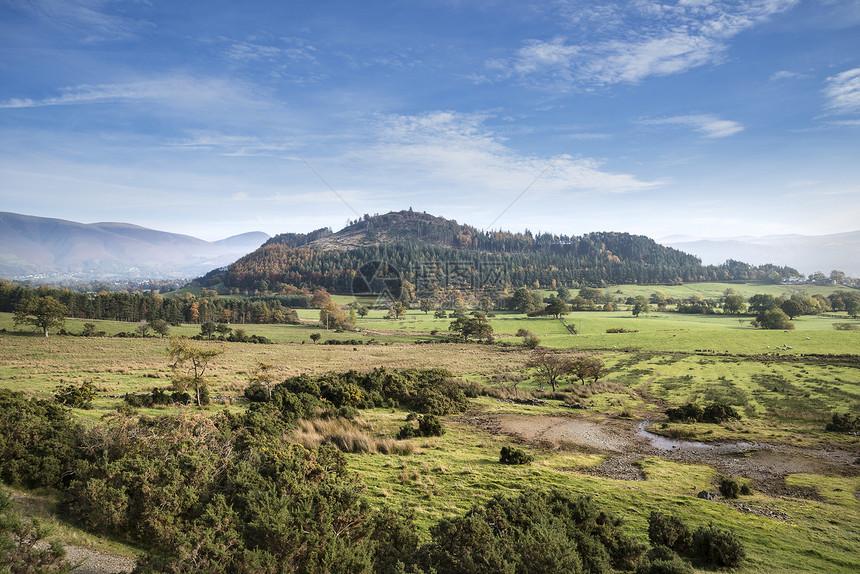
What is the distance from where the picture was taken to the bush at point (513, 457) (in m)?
18.8

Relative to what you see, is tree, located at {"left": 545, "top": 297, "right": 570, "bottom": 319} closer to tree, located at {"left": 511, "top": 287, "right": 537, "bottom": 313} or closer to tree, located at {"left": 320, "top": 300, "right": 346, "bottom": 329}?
tree, located at {"left": 511, "top": 287, "right": 537, "bottom": 313}

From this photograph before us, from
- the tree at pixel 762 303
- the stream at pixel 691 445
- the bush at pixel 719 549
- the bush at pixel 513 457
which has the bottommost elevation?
the stream at pixel 691 445

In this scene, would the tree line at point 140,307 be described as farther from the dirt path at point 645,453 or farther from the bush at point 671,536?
the bush at point 671,536

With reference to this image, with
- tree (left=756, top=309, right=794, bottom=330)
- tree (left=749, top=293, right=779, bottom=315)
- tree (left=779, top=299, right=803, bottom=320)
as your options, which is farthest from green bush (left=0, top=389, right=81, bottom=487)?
tree (left=749, top=293, right=779, bottom=315)

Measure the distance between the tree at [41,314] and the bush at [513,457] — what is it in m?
68.6

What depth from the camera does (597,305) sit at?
13612 centimetres

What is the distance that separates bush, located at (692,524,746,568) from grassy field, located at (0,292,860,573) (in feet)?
1.11

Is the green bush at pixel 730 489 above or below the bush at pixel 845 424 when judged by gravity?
above

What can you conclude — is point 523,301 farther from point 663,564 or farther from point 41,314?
point 663,564

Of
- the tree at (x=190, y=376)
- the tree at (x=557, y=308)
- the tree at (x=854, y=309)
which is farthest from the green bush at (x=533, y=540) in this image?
the tree at (x=854, y=309)

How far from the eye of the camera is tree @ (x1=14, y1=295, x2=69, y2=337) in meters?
56.1

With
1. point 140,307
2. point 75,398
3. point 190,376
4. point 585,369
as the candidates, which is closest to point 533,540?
point 75,398

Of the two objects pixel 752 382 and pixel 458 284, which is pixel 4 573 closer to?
pixel 752 382

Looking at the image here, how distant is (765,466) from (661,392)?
65.7 ft
